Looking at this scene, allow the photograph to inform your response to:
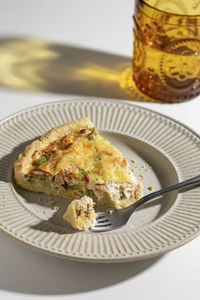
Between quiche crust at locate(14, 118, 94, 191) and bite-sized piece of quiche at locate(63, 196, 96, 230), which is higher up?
quiche crust at locate(14, 118, 94, 191)

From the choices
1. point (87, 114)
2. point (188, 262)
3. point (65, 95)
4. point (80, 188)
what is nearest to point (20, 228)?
point (80, 188)

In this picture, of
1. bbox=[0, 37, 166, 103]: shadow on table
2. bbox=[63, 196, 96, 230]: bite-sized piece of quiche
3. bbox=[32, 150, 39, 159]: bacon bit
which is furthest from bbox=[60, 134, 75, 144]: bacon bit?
bbox=[0, 37, 166, 103]: shadow on table

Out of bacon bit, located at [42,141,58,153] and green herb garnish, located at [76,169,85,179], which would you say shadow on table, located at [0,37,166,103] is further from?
green herb garnish, located at [76,169,85,179]

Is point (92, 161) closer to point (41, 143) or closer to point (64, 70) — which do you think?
point (41, 143)

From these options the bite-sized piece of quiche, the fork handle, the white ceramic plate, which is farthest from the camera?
the fork handle

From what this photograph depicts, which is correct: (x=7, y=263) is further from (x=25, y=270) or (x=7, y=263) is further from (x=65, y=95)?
(x=65, y=95)

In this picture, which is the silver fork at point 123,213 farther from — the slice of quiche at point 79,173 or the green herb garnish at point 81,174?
the green herb garnish at point 81,174

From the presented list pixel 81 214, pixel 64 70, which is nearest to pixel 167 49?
pixel 64 70
